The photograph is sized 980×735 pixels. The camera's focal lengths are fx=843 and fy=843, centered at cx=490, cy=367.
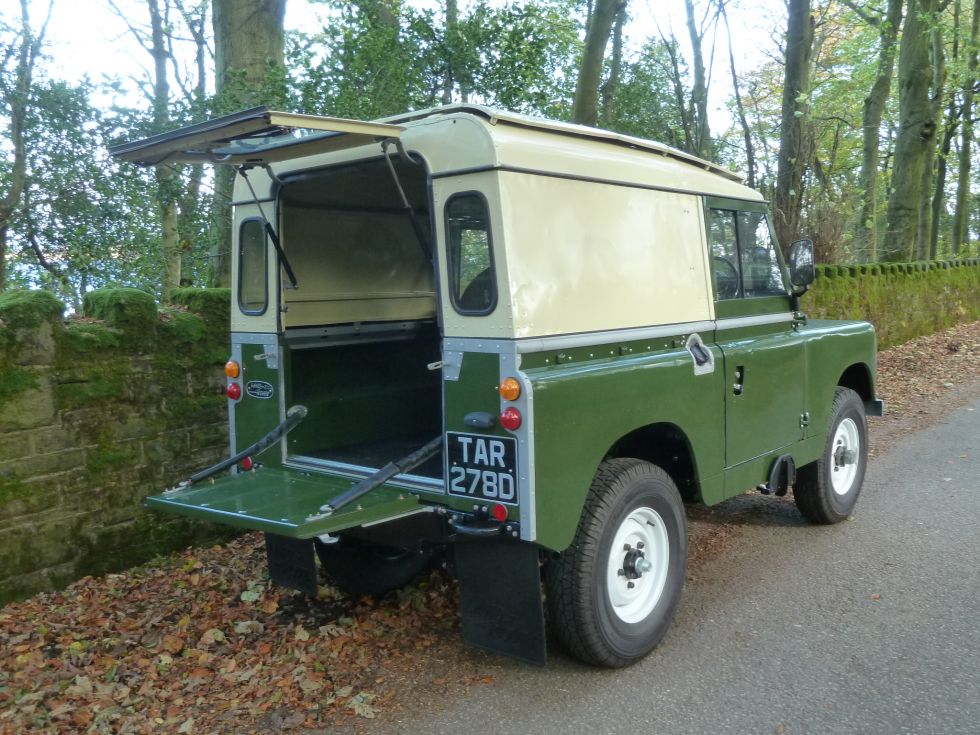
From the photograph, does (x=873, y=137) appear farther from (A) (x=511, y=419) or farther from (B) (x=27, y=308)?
(B) (x=27, y=308)

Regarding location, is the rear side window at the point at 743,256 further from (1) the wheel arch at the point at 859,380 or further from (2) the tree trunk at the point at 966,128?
(2) the tree trunk at the point at 966,128

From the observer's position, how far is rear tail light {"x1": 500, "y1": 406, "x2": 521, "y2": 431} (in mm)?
3342

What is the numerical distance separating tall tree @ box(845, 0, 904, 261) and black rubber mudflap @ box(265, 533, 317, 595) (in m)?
13.7

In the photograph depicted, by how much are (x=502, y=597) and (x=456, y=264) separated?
1442 mm

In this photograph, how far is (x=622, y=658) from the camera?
381 cm

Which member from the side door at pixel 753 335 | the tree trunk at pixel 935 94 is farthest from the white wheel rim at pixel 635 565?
the tree trunk at pixel 935 94

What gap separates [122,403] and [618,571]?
3.04m

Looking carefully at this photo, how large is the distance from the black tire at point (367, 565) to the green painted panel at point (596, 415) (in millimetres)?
1323

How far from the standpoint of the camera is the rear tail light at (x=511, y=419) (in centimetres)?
334

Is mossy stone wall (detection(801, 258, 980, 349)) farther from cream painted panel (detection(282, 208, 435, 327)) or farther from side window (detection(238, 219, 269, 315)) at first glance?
side window (detection(238, 219, 269, 315))

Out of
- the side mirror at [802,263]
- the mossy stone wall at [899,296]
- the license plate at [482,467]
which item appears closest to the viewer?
the license plate at [482,467]

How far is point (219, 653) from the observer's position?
4.02 m

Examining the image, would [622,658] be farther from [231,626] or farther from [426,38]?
[426,38]

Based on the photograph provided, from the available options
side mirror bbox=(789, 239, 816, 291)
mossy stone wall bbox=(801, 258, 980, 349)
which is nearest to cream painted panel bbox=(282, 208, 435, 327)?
side mirror bbox=(789, 239, 816, 291)
